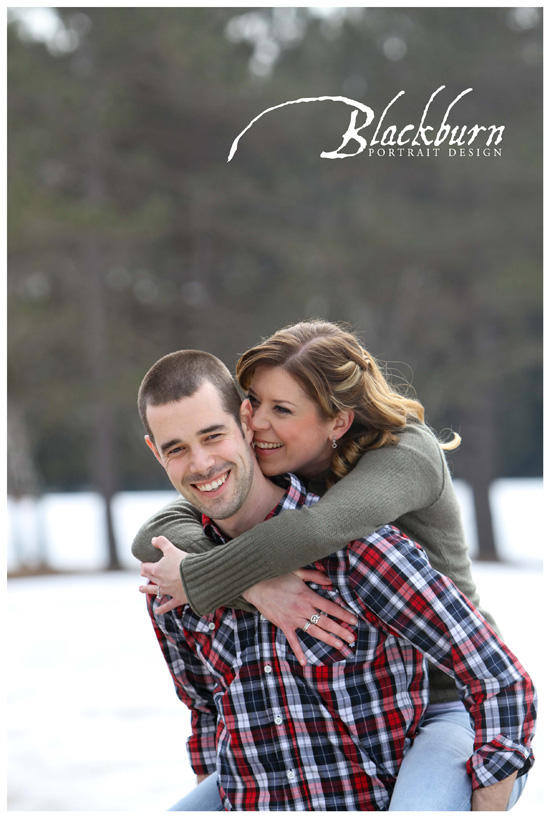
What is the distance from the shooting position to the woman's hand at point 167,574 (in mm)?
1778

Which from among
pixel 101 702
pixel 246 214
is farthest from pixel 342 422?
pixel 246 214

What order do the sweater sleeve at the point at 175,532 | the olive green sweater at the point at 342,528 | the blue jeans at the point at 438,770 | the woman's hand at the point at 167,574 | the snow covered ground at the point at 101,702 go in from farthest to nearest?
the snow covered ground at the point at 101,702 < the sweater sleeve at the point at 175,532 < the woman's hand at the point at 167,574 < the olive green sweater at the point at 342,528 < the blue jeans at the point at 438,770

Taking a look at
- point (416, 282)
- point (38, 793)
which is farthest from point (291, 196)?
point (38, 793)

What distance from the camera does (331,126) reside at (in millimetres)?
11180

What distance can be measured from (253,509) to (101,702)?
4.40 meters

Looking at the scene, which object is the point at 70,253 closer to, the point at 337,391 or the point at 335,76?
the point at 335,76

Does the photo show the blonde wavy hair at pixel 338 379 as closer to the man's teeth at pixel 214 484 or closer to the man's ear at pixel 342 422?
the man's ear at pixel 342 422

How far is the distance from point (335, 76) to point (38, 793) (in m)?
9.57

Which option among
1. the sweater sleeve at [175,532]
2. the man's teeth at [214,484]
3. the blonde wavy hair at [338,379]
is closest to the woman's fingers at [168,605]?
the sweater sleeve at [175,532]

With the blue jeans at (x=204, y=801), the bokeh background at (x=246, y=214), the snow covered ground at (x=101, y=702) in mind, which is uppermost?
the bokeh background at (x=246, y=214)

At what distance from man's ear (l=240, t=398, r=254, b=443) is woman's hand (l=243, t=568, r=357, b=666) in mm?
305

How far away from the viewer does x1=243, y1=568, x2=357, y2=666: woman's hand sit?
1668 millimetres

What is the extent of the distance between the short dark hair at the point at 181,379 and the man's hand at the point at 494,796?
0.84m

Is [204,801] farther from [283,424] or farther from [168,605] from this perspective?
[283,424]
